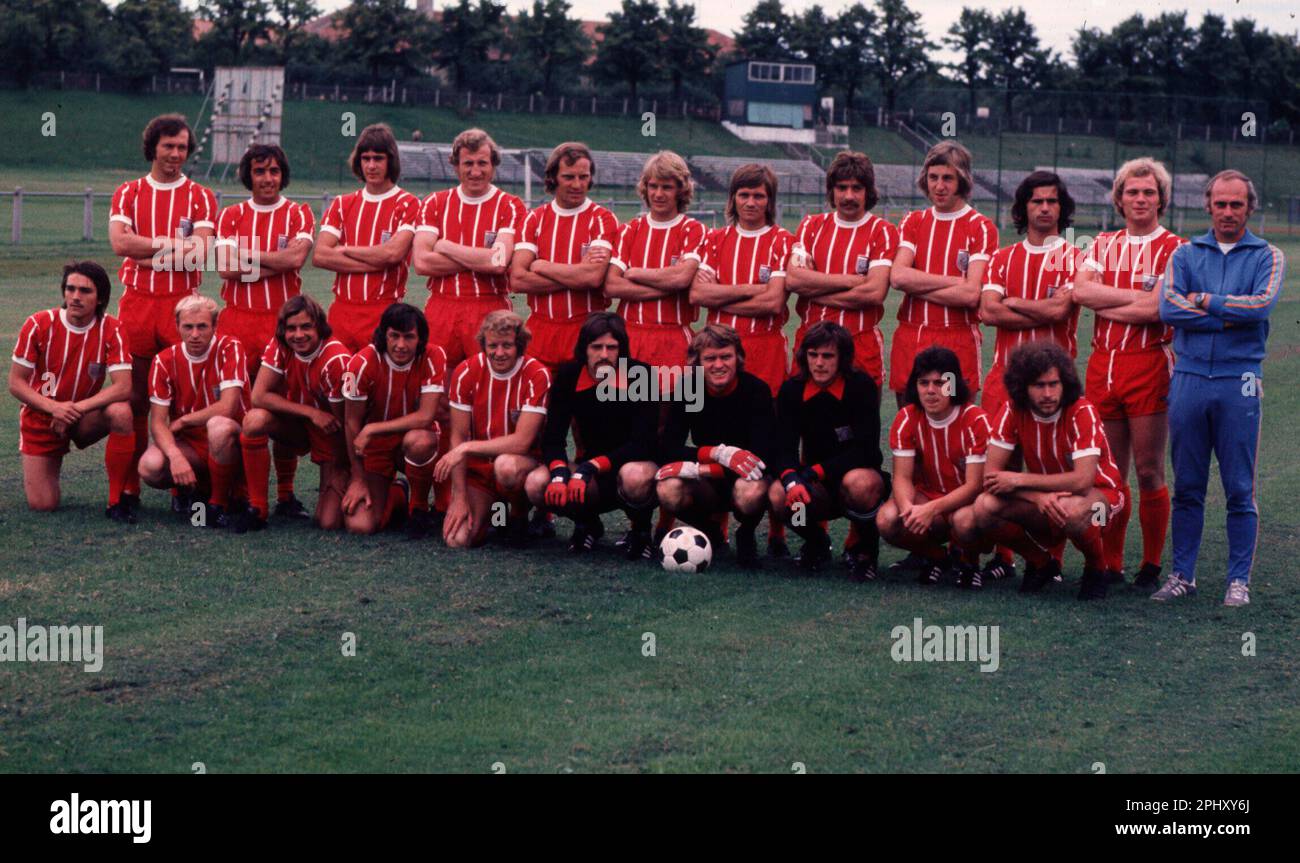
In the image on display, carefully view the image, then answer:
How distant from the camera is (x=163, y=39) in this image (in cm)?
6588

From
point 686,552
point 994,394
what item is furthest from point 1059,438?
point 686,552

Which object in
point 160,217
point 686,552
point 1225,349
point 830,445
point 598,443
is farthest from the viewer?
point 160,217

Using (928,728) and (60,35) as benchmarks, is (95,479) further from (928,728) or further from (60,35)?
(60,35)

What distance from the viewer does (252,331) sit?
8367 mm

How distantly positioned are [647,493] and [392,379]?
1.53 metres

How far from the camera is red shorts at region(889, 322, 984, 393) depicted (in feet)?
24.4

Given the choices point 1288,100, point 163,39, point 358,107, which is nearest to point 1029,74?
point 1288,100

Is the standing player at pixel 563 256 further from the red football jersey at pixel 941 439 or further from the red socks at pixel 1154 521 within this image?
the red socks at pixel 1154 521

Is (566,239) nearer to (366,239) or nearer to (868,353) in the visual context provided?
(366,239)

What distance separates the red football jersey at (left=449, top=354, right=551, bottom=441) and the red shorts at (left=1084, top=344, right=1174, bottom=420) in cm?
265

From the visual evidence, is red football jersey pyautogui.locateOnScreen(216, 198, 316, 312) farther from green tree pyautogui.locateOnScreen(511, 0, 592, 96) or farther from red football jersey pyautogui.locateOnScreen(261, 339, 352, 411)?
green tree pyautogui.locateOnScreen(511, 0, 592, 96)

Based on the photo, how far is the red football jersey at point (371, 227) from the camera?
818cm

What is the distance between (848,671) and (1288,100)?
61599mm

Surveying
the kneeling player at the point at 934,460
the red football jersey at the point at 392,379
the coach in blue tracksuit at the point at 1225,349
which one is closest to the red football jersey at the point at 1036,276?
the kneeling player at the point at 934,460
